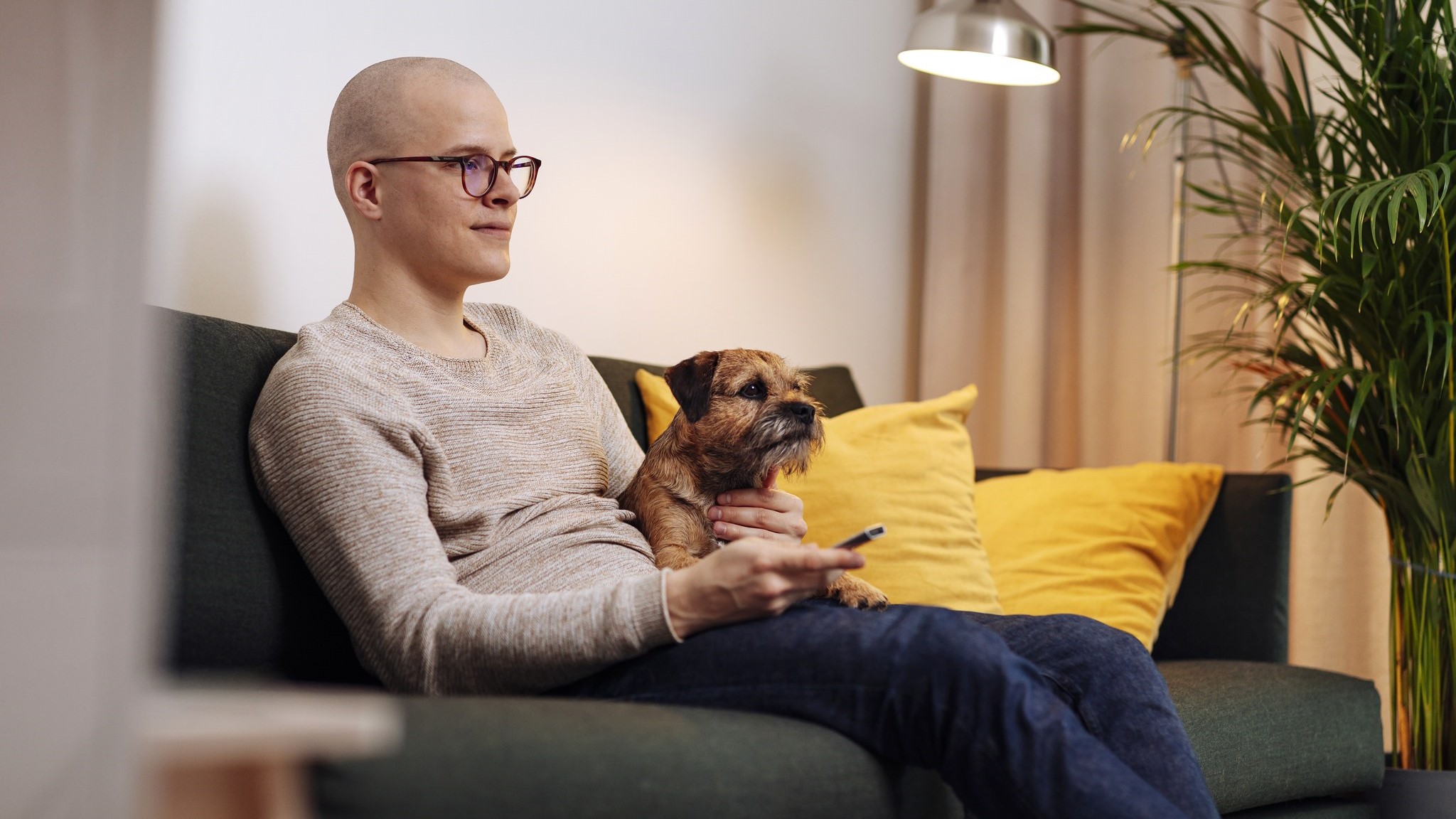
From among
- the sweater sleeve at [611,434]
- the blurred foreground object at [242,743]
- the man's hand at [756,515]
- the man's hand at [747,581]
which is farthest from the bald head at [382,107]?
the blurred foreground object at [242,743]

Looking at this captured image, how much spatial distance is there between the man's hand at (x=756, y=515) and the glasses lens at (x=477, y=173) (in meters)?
0.54

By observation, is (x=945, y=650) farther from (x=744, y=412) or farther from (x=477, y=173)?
(x=477, y=173)

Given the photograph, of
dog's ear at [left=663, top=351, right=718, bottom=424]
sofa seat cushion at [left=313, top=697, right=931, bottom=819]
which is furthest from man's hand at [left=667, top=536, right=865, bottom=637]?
dog's ear at [left=663, top=351, right=718, bottom=424]

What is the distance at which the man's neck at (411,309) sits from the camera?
1.68 m

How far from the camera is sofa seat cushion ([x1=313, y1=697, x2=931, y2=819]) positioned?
0.97 meters

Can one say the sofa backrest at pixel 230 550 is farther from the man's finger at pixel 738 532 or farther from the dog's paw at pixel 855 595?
the dog's paw at pixel 855 595

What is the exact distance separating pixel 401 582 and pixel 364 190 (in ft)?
2.06

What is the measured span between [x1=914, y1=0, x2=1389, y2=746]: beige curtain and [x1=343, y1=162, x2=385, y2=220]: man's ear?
83.5 inches

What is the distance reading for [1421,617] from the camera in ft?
7.28

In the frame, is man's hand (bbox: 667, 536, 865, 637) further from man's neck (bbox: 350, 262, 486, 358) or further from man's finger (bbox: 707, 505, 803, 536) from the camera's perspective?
man's neck (bbox: 350, 262, 486, 358)

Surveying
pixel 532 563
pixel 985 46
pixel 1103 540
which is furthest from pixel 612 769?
pixel 985 46

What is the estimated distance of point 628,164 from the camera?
275cm

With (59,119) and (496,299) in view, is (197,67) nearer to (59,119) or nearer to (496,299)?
(496,299)

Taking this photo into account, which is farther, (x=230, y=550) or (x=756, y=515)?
(x=756, y=515)
